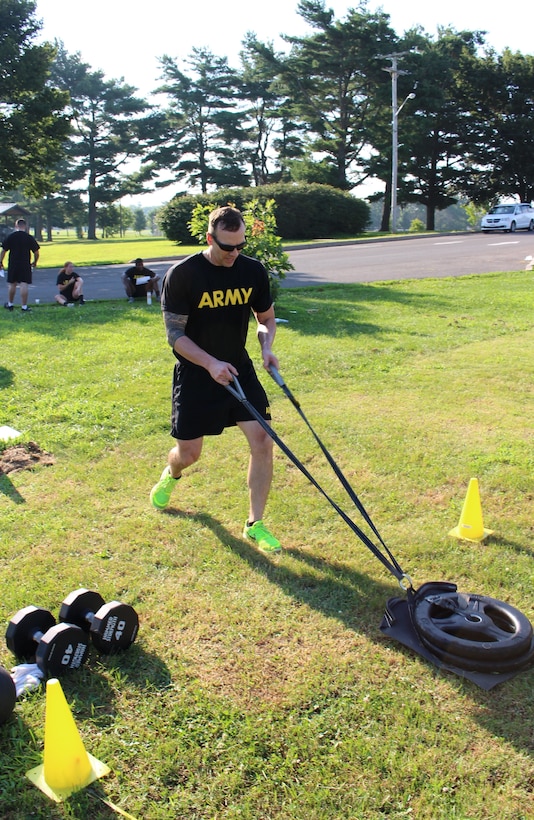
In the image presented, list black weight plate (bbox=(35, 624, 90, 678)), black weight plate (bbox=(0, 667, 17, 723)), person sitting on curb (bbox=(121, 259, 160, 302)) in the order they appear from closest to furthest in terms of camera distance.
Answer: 1. black weight plate (bbox=(0, 667, 17, 723))
2. black weight plate (bbox=(35, 624, 90, 678))
3. person sitting on curb (bbox=(121, 259, 160, 302))

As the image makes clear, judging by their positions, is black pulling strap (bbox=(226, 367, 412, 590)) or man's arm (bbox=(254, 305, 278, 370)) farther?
man's arm (bbox=(254, 305, 278, 370))

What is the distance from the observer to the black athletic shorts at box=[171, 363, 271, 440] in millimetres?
4094

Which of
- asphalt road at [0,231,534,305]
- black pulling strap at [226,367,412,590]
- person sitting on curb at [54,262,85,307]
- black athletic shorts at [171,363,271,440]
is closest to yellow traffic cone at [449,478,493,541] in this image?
black pulling strap at [226,367,412,590]

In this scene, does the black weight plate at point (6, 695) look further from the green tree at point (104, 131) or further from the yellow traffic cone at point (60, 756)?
the green tree at point (104, 131)

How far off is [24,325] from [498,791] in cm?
1035

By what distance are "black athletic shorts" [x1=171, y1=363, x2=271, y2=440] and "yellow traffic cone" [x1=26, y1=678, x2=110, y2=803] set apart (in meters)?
1.98

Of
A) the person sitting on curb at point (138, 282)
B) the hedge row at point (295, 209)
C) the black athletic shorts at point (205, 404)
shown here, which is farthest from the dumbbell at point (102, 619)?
the hedge row at point (295, 209)

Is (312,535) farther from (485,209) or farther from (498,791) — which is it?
(485,209)

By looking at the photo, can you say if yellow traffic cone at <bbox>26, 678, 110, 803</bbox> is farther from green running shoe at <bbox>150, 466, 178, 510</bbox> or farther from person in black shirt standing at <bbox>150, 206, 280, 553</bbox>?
green running shoe at <bbox>150, 466, 178, 510</bbox>

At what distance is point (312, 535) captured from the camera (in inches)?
171

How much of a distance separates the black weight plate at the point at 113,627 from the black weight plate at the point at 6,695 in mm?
449

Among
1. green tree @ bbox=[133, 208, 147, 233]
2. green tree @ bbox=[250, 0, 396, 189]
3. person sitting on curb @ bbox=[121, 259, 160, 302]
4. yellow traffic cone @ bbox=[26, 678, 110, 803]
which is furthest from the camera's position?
green tree @ bbox=[133, 208, 147, 233]

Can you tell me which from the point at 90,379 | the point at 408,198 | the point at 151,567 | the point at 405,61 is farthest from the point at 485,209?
the point at 151,567

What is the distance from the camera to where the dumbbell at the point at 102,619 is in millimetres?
3064
